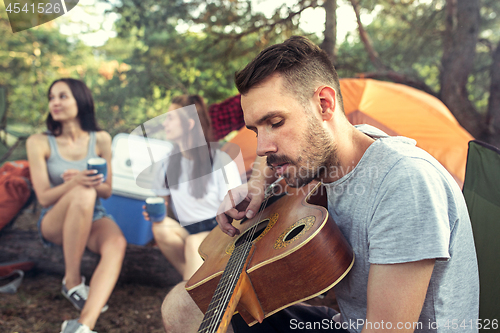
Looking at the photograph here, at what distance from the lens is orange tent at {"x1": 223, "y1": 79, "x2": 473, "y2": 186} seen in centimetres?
245

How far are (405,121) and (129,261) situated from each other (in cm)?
257

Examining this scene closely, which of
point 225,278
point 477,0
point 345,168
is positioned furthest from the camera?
point 477,0

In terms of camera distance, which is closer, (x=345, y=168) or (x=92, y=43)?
(x=345, y=168)

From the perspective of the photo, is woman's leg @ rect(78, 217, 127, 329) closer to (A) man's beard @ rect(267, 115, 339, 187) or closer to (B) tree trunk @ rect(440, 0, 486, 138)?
(A) man's beard @ rect(267, 115, 339, 187)

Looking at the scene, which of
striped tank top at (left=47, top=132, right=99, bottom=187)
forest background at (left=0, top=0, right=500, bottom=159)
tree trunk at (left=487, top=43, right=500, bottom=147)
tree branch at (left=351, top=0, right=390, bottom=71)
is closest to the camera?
striped tank top at (left=47, top=132, right=99, bottom=187)

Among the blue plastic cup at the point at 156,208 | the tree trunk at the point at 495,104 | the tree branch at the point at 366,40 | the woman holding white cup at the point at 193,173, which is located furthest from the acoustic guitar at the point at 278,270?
the tree trunk at the point at 495,104

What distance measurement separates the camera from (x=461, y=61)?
4305mm

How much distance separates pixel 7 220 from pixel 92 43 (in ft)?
6.29

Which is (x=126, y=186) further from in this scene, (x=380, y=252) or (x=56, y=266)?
(x=380, y=252)

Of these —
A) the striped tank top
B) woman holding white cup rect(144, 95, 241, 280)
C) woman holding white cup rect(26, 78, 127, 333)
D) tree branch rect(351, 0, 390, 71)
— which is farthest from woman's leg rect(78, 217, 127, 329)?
tree branch rect(351, 0, 390, 71)

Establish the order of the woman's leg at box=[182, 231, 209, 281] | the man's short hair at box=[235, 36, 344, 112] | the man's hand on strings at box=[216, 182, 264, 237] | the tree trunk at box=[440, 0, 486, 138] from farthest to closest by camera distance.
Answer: the tree trunk at box=[440, 0, 486, 138]
the woman's leg at box=[182, 231, 209, 281]
the man's hand on strings at box=[216, 182, 264, 237]
the man's short hair at box=[235, 36, 344, 112]

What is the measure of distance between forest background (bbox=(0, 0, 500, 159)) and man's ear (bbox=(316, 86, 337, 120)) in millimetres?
2445

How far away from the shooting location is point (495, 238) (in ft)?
4.20

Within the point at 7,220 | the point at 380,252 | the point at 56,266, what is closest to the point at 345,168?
the point at 380,252
